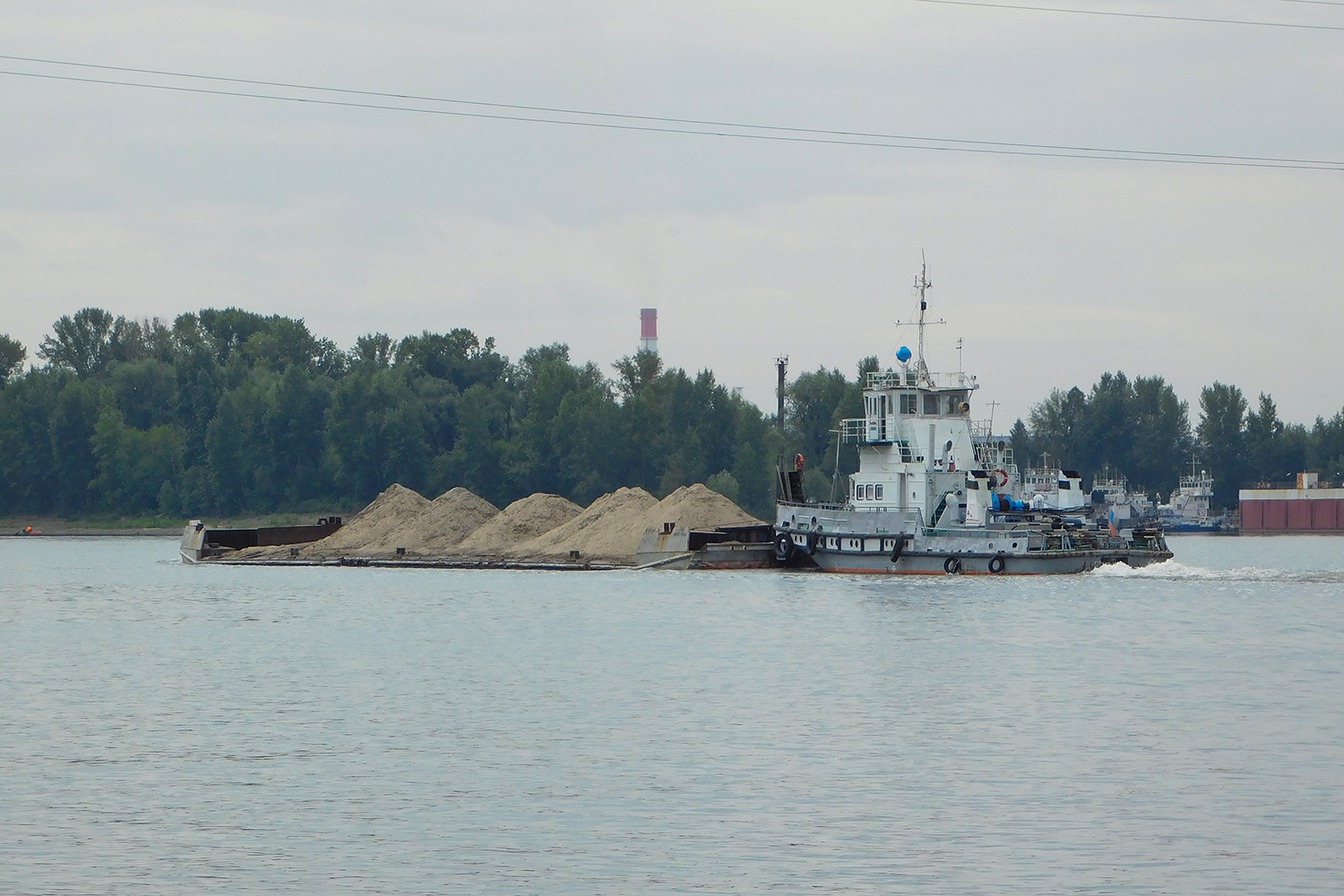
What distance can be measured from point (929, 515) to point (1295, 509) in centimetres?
11548

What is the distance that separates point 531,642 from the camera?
4697 centimetres

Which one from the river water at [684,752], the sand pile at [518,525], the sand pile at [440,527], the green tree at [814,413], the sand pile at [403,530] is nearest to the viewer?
the river water at [684,752]

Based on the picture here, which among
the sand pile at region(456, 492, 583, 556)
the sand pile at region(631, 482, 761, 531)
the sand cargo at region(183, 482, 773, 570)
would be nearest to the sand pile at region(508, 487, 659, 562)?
the sand cargo at region(183, 482, 773, 570)

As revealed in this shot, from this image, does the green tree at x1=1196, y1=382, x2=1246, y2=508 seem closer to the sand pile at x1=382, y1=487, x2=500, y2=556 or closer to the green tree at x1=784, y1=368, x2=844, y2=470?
the green tree at x1=784, y1=368, x2=844, y2=470

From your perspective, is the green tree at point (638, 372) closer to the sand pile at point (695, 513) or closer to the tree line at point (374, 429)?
the tree line at point (374, 429)

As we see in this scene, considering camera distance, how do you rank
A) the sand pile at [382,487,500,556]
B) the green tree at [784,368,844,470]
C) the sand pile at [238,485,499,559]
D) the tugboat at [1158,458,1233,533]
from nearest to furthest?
1. the sand pile at [382,487,500,556]
2. the sand pile at [238,485,499,559]
3. the green tree at [784,368,844,470]
4. the tugboat at [1158,458,1233,533]

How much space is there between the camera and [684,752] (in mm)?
26875

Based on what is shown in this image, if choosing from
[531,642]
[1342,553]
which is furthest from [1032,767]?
[1342,553]

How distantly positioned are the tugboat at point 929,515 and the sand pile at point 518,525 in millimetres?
24496

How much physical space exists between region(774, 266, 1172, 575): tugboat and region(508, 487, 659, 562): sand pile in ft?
50.1

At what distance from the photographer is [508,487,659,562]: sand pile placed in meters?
85.9

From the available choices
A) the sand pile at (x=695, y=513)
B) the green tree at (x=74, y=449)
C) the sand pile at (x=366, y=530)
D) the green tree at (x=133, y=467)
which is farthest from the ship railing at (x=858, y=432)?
the green tree at (x=74, y=449)

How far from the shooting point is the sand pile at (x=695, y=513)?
8338cm

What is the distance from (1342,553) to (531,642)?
8849 centimetres
